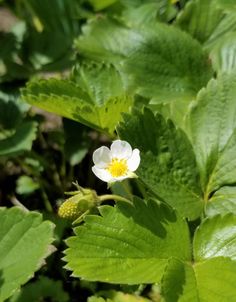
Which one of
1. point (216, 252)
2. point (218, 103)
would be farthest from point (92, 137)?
point (216, 252)

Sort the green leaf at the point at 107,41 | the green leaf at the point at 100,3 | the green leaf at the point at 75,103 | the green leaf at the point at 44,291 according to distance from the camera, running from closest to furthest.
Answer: the green leaf at the point at 75,103 < the green leaf at the point at 44,291 < the green leaf at the point at 107,41 < the green leaf at the point at 100,3

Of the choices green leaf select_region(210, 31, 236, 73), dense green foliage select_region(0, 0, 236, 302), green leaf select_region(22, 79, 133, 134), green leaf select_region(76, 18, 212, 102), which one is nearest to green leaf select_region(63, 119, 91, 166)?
dense green foliage select_region(0, 0, 236, 302)

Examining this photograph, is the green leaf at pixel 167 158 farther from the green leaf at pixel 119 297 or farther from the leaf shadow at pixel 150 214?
the green leaf at pixel 119 297

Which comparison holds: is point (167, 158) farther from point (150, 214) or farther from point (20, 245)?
point (20, 245)

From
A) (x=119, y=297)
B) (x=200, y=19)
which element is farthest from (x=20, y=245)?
(x=200, y=19)

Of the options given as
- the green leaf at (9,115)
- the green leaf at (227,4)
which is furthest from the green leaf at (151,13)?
Result: the green leaf at (9,115)

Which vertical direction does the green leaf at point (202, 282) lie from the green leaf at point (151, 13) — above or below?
below

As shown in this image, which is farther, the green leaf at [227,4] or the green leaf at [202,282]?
the green leaf at [227,4]
